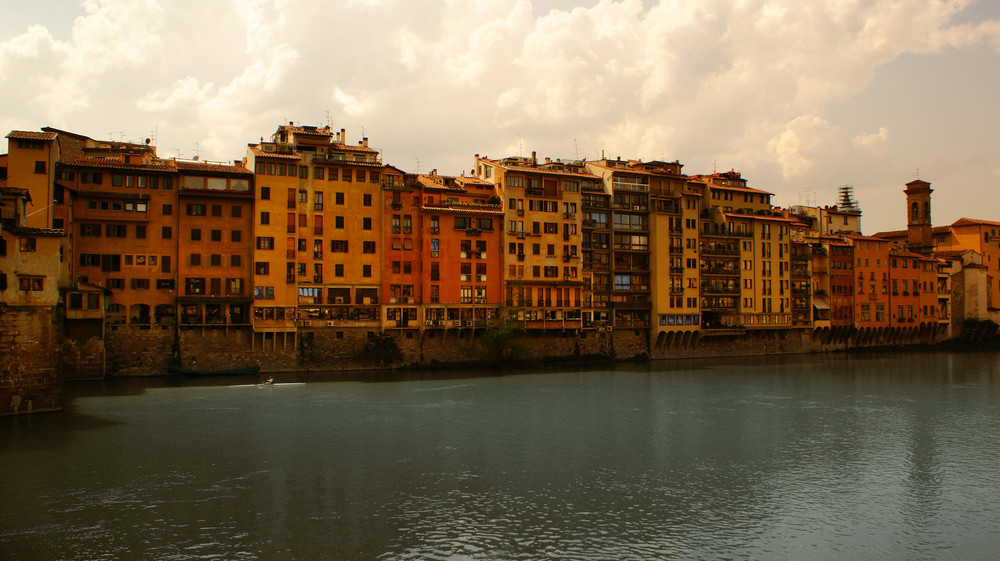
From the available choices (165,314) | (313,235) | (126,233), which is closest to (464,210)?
(313,235)

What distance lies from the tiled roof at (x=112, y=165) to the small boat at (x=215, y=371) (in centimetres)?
1574

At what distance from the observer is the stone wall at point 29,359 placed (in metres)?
38.1

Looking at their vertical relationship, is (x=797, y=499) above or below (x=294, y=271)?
below

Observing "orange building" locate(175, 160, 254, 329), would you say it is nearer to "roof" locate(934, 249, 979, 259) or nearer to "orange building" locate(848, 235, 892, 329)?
"orange building" locate(848, 235, 892, 329)

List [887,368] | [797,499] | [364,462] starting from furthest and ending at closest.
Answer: [887,368]
[364,462]
[797,499]

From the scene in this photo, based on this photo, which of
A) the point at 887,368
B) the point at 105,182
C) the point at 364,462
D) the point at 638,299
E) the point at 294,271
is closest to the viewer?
the point at 364,462

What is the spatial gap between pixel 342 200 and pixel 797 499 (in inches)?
1835

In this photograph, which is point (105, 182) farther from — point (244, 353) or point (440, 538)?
point (440, 538)

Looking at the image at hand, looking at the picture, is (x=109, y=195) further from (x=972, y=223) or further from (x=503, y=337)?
(x=972, y=223)

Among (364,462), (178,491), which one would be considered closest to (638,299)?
(364,462)

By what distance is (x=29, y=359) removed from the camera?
38812 mm

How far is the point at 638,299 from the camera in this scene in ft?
253

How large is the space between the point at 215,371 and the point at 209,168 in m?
16.6

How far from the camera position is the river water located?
2241cm
